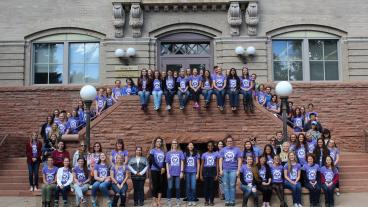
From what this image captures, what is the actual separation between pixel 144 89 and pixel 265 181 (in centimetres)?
535

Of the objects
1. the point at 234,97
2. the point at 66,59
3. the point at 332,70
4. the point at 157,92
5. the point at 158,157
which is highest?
the point at 66,59

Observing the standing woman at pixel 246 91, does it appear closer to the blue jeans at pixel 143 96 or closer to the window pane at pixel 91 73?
the blue jeans at pixel 143 96

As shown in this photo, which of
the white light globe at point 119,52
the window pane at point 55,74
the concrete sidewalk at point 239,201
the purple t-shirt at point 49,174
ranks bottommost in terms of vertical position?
the concrete sidewalk at point 239,201

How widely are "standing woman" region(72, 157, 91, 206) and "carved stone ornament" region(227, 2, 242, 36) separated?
10.2 meters

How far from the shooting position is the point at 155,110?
15.0 metres

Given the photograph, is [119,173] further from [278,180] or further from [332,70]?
[332,70]

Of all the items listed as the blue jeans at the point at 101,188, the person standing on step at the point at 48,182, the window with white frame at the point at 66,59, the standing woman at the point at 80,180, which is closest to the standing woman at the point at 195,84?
the standing woman at the point at 80,180

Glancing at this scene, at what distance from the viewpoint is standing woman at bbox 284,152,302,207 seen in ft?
37.0

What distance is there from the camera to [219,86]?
48.3 ft

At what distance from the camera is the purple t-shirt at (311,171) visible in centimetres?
1141

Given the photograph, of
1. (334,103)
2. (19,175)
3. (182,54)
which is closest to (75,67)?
(182,54)

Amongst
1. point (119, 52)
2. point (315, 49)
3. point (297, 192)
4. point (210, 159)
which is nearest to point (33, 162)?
point (210, 159)

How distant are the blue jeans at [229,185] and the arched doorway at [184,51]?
9.21 meters

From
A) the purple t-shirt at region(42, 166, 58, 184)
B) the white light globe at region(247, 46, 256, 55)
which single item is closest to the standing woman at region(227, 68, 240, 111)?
the white light globe at region(247, 46, 256, 55)
